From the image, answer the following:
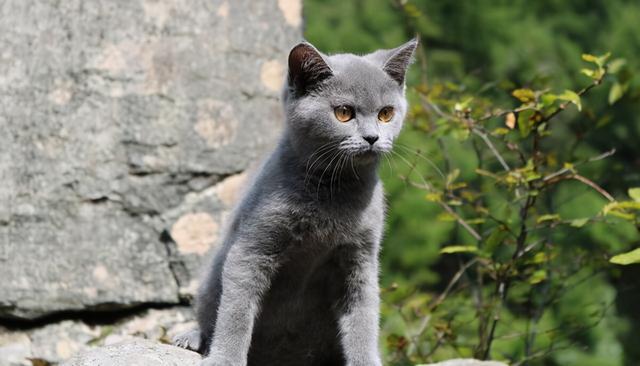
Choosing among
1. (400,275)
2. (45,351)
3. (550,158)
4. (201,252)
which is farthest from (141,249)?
(400,275)

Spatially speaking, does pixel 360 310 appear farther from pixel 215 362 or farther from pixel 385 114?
pixel 385 114

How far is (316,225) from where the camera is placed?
8.61 ft

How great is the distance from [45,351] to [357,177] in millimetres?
1450

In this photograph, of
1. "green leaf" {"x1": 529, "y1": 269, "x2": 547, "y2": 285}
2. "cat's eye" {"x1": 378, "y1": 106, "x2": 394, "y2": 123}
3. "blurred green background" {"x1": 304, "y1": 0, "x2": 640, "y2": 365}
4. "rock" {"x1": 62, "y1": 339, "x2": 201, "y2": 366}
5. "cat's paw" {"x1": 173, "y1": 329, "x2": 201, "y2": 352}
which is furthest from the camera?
"blurred green background" {"x1": 304, "y1": 0, "x2": 640, "y2": 365}

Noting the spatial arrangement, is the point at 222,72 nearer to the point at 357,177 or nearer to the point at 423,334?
the point at 357,177

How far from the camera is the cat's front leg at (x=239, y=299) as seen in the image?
101 inches

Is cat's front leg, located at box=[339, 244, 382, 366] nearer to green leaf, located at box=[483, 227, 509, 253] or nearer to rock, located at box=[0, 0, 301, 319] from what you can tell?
green leaf, located at box=[483, 227, 509, 253]

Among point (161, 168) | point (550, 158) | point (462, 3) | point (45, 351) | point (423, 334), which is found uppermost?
point (462, 3)

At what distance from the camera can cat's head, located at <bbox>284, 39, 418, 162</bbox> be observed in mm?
2566

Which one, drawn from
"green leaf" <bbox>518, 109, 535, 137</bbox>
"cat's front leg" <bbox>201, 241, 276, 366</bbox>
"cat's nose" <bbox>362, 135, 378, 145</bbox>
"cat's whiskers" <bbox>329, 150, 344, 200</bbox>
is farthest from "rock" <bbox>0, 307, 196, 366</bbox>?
"green leaf" <bbox>518, 109, 535, 137</bbox>

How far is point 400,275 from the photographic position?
5430 mm

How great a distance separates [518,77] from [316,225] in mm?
3617

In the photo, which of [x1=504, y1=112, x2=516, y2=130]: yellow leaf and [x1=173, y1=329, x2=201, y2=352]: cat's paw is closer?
[x1=173, y1=329, x2=201, y2=352]: cat's paw

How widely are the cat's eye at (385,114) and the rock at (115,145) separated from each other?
99cm
